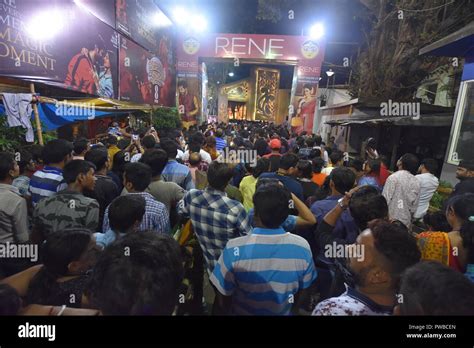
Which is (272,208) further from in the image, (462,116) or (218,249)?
(462,116)

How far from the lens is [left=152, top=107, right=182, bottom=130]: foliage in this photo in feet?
43.2

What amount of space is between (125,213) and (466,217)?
2524 mm

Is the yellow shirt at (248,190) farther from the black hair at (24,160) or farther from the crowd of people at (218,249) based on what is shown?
the black hair at (24,160)

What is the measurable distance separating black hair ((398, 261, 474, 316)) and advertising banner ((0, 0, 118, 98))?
24.8ft

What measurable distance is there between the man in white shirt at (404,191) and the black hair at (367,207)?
2135 millimetres

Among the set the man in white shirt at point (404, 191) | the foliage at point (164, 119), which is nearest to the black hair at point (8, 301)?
the man in white shirt at point (404, 191)

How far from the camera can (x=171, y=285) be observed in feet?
4.19

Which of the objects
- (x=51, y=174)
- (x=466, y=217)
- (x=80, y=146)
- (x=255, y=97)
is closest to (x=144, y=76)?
(x=80, y=146)

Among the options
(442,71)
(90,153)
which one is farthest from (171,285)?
(442,71)

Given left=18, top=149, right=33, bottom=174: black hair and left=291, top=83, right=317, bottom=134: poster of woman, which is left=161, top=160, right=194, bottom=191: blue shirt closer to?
left=18, top=149, right=33, bottom=174: black hair

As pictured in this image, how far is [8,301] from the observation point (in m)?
1.12

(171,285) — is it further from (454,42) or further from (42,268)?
(454,42)
